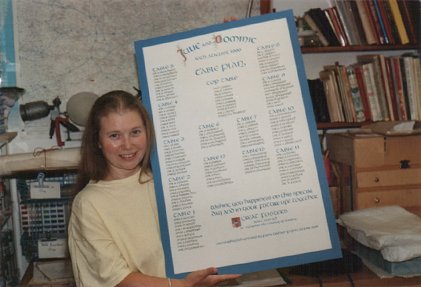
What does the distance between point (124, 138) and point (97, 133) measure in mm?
141

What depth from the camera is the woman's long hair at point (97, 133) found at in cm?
140

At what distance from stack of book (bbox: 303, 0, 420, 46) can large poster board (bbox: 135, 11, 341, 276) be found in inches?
40.3

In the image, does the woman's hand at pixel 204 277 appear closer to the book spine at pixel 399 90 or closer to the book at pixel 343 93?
the book at pixel 343 93

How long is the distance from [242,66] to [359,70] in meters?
1.17

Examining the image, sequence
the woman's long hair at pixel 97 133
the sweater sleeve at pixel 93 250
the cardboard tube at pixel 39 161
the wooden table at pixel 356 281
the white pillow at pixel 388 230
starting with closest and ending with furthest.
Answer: the sweater sleeve at pixel 93 250, the woman's long hair at pixel 97 133, the white pillow at pixel 388 230, the wooden table at pixel 356 281, the cardboard tube at pixel 39 161

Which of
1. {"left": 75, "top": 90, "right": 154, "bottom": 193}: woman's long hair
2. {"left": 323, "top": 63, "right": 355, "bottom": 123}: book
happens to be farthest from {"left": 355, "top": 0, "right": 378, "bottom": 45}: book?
{"left": 75, "top": 90, "right": 154, "bottom": 193}: woman's long hair

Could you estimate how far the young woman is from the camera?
1.31 meters

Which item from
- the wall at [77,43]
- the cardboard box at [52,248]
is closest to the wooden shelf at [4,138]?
the wall at [77,43]

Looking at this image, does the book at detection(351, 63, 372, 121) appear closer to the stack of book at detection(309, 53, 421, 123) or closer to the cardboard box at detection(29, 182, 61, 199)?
the stack of book at detection(309, 53, 421, 123)

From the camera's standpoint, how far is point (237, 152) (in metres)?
1.39

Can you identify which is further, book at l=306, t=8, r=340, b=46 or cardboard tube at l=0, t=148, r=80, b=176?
book at l=306, t=8, r=340, b=46

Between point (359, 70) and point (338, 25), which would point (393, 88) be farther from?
point (338, 25)

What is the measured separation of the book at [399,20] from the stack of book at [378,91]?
0.33ft

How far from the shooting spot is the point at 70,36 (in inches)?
94.6
